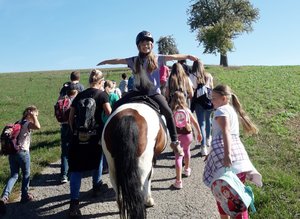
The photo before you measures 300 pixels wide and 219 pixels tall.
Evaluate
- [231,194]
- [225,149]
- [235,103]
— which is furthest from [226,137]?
[235,103]

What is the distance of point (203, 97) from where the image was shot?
28.4 ft

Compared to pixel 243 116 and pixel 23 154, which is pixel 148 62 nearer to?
pixel 243 116

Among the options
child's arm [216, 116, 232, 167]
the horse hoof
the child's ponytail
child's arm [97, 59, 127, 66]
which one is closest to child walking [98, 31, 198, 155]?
child's arm [97, 59, 127, 66]

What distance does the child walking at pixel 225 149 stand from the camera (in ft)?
14.7

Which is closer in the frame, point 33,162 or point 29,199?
point 29,199

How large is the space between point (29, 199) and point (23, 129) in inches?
53.2

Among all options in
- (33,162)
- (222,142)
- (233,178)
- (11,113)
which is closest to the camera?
(233,178)

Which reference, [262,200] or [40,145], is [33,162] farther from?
[262,200]

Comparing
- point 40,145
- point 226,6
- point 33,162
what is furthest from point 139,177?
point 226,6

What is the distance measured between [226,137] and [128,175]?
1.37m

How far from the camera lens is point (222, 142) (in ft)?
15.4

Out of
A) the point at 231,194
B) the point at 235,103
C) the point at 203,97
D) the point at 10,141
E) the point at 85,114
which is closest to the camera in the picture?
the point at 231,194

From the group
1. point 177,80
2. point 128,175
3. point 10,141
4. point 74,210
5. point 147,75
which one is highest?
point 147,75

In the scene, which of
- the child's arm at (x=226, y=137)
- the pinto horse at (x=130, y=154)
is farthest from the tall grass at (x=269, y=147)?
the pinto horse at (x=130, y=154)
